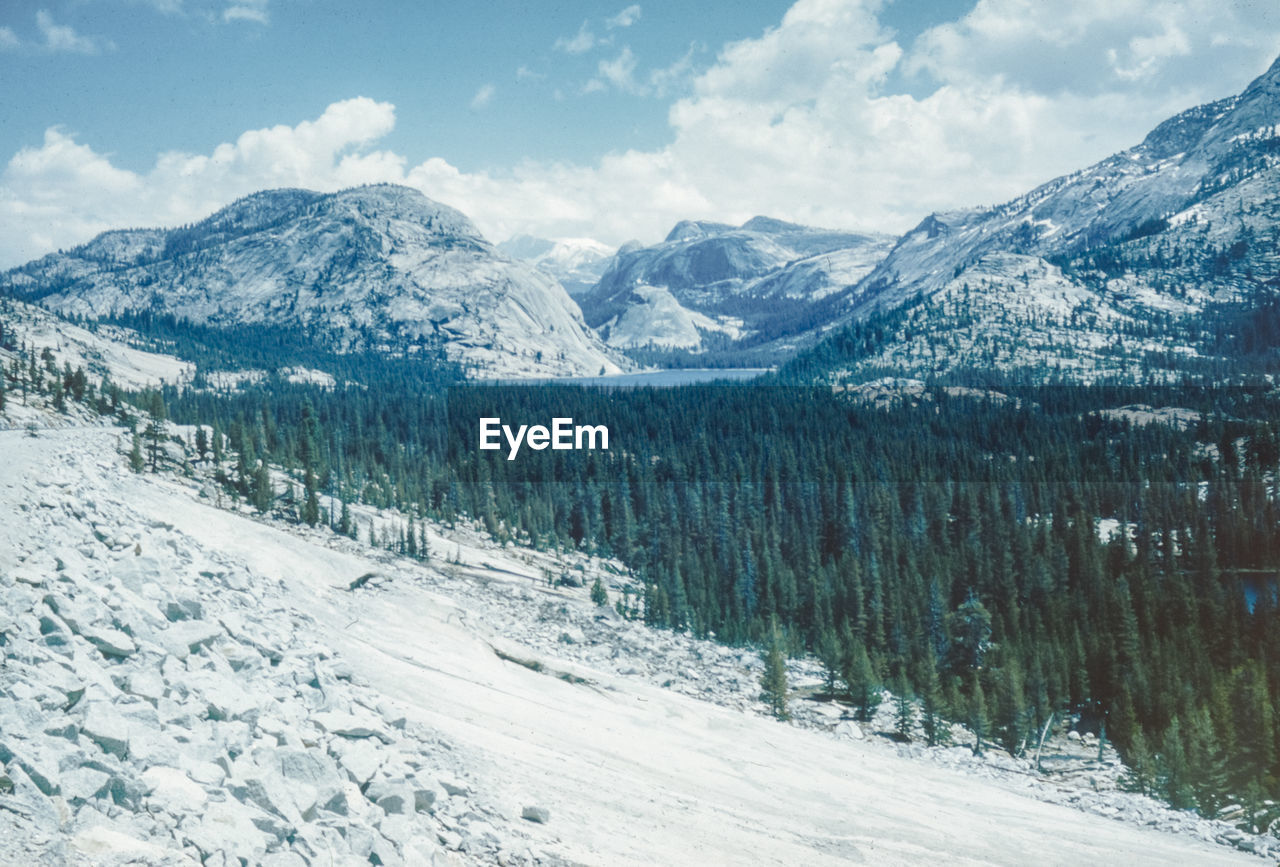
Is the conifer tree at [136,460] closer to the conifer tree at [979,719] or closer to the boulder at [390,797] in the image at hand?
the boulder at [390,797]

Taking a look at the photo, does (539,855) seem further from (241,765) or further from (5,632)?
(5,632)

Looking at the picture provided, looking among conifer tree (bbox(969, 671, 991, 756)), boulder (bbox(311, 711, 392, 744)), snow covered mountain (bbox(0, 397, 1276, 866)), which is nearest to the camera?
snow covered mountain (bbox(0, 397, 1276, 866))

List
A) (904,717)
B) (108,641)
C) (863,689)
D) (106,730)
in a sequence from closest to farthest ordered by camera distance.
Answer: (106,730), (108,641), (904,717), (863,689)

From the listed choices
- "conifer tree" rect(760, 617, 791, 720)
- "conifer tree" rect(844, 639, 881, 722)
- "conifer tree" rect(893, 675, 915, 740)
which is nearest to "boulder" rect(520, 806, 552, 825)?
"conifer tree" rect(760, 617, 791, 720)

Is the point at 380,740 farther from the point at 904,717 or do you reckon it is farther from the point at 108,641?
the point at 904,717

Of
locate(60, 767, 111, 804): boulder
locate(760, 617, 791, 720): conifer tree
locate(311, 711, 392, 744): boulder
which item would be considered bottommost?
locate(760, 617, 791, 720): conifer tree

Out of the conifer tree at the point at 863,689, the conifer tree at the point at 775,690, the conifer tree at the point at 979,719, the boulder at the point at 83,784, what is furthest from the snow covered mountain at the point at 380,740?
the conifer tree at the point at 863,689

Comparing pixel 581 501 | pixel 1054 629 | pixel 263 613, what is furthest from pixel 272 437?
pixel 1054 629

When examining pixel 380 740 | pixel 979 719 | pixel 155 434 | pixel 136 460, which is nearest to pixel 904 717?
pixel 979 719

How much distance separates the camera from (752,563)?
105 m

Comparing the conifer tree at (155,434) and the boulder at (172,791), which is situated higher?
the conifer tree at (155,434)

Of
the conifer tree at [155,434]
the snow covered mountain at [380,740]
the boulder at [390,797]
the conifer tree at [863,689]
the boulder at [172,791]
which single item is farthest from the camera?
the conifer tree at [155,434]

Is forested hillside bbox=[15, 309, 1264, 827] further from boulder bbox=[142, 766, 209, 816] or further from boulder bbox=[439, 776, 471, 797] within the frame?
boulder bbox=[142, 766, 209, 816]

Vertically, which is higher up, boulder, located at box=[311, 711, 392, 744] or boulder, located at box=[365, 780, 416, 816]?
boulder, located at box=[311, 711, 392, 744]
